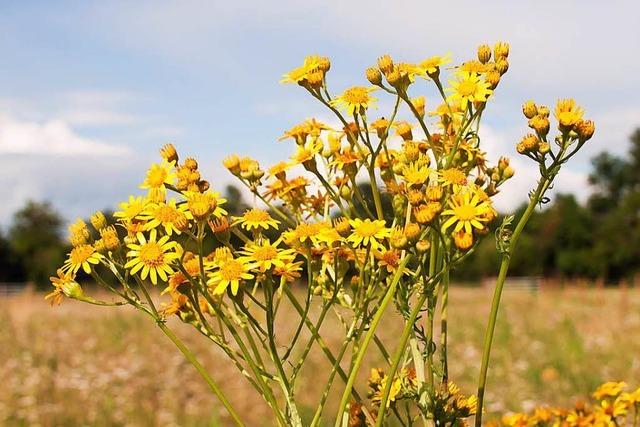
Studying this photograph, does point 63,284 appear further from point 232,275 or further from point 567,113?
point 567,113

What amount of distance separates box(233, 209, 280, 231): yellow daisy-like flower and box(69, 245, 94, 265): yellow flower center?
270 millimetres

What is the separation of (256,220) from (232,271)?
0.56ft

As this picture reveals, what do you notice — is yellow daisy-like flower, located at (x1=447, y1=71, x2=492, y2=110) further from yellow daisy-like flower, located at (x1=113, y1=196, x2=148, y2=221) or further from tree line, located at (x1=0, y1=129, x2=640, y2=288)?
tree line, located at (x1=0, y1=129, x2=640, y2=288)

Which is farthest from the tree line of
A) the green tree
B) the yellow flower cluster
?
the yellow flower cluster

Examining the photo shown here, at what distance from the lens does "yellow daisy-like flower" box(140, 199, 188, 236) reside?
4.22 feet

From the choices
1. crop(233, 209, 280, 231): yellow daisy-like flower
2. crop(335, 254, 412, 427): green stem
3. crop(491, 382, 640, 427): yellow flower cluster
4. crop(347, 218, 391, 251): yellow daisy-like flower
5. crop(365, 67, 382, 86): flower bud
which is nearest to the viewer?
crop(335, 254, 412, 427): green stem

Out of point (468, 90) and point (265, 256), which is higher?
point (468, 90)

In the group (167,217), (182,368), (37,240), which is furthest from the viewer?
(37,240)

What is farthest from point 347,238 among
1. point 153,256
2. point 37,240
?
point 37,240

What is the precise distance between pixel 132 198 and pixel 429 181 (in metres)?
0.55

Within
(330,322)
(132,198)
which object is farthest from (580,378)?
(132,198)

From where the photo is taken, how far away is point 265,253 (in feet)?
4.25

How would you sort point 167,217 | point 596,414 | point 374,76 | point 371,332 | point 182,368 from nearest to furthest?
point 371,332, point 167,217, point 374,76, point 596,414, point 182,368

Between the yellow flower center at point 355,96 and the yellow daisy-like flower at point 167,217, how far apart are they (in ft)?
1.35
